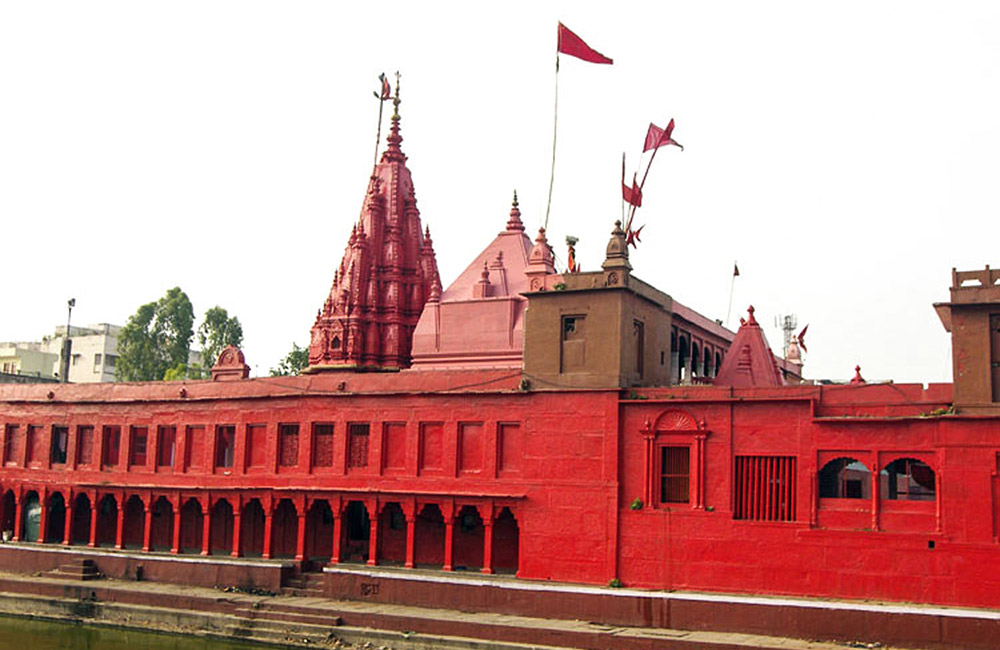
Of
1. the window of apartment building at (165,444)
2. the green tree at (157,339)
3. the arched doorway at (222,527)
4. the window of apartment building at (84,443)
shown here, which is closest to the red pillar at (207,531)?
the arched doorway at (222,527)

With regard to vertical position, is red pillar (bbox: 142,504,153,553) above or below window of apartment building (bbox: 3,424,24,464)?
below

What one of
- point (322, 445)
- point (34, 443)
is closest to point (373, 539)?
point (322, 445)

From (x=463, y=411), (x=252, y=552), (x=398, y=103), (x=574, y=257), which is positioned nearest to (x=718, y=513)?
(x=463, y=411)

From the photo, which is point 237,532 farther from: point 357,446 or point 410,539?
point 410,539

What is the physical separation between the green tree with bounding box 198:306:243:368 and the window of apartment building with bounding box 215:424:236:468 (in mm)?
33486

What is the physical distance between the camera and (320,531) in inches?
1287

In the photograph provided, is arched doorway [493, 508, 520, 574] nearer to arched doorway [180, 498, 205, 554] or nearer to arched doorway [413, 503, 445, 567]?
arched doorway [413, 503, 445, 567]

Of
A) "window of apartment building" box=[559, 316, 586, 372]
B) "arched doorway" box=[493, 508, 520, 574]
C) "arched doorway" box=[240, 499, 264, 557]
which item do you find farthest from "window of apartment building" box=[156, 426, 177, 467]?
"window of apartment building" box=[559, 316, 586, 372]

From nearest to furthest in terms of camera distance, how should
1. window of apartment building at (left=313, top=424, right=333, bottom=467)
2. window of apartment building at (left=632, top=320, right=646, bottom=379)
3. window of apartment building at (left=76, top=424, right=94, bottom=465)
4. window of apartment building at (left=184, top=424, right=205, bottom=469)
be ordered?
window of apartment building at (left=632, top=320, right=646, bottom=379)
window of apartment building at (left=313, top=424, right=333, bottom=467)
window of apartment building at (left=184, top=424, right=205, bottom=469)
window of apartment building at (left=76, top=424, right=94, bottom=465)

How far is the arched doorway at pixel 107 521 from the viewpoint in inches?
1452

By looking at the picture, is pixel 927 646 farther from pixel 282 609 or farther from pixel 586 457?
pixel 282 609

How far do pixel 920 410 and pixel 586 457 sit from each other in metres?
7.95

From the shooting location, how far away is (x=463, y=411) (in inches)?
1143

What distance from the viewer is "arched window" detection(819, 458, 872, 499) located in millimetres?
25609
